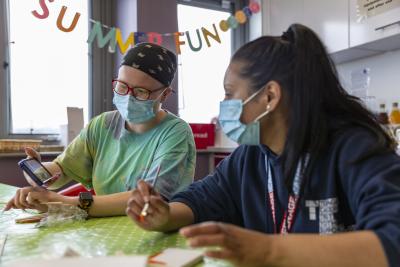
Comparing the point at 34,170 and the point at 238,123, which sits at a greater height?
the point at 238,123

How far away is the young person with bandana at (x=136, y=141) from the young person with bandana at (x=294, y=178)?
0.80 ft

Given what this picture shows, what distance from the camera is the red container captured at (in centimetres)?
301

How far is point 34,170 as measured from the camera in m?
1.21

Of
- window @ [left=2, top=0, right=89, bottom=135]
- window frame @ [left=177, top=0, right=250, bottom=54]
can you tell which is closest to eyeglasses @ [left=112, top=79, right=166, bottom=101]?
window @ [left=2, top=0, right=89, bottom=135]

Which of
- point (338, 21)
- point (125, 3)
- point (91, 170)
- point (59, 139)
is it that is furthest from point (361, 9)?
point (59, 139)

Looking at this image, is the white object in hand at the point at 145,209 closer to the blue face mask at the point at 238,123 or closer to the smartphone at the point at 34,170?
the blue face mask at the point at 238,123

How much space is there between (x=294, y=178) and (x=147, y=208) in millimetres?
322

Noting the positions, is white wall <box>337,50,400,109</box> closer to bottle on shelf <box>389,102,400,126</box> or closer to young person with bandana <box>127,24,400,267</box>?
bottle on shelf <box>389,102,400,126</box>

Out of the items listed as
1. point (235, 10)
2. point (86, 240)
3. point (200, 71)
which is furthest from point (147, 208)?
point (235, 10)

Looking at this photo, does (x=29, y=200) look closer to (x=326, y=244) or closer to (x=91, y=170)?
(x=91, y=170)

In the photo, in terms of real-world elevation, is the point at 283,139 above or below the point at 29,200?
above

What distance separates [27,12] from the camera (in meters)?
2.66

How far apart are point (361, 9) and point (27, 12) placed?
85.0 inches

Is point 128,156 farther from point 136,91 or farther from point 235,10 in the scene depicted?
point 235,10
